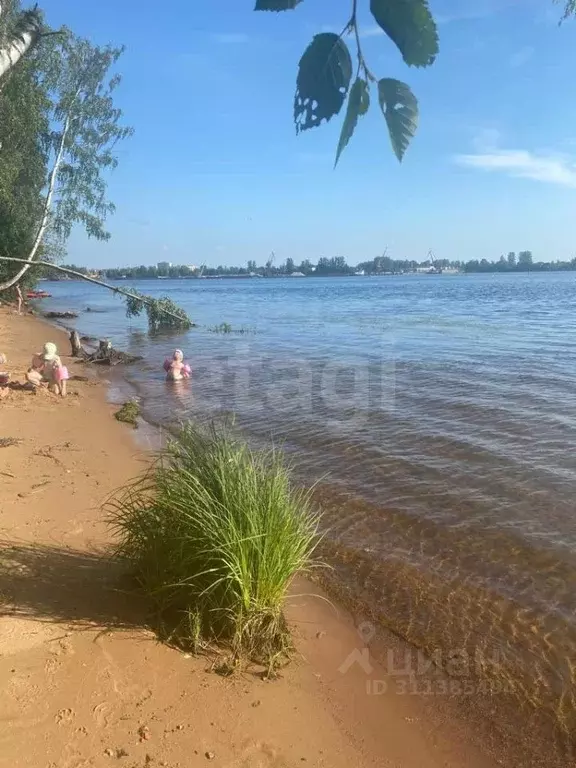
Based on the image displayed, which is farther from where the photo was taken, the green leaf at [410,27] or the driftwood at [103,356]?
the driftwood at [103,356]

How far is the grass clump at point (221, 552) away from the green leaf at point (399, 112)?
134 inches

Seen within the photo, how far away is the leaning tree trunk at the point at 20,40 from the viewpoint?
77.9 inches

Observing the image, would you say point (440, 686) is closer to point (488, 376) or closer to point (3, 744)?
point (3, 744)

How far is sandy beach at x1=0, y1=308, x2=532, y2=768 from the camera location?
3119 mm

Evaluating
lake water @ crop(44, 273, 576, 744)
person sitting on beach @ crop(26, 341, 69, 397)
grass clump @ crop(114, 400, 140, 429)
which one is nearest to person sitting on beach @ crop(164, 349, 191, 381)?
lake water @ crop(44, 273, 576, 744)

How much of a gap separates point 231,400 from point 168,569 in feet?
31.1

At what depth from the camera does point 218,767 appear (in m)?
3.03

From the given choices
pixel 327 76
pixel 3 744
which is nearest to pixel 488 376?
pixel 3 744

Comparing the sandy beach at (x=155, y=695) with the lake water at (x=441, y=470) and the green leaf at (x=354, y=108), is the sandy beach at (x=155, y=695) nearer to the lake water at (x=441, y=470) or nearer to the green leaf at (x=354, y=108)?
the lake water at (x=441, y=470)

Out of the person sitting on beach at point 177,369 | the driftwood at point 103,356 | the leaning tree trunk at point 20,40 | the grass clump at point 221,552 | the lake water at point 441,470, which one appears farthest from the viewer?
the driftwood at point 103,356

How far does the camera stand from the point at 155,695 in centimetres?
346

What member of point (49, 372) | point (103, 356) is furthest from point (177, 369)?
point (103, 356)

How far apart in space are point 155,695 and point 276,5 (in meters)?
3.64

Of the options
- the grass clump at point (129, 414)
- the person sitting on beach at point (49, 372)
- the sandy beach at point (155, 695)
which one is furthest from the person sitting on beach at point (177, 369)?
the sandy beach at point (155, 695)
